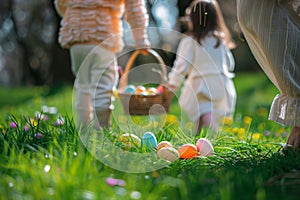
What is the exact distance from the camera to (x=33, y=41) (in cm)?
1249

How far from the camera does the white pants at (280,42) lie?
2.28 m

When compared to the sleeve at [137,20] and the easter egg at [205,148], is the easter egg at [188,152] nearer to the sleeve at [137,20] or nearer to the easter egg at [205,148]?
the easter egg at [205,148]

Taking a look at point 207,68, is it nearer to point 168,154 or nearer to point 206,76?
point 206,76

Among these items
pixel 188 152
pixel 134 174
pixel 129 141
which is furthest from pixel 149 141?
pixel 134 174

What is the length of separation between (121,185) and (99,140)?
2.42ft

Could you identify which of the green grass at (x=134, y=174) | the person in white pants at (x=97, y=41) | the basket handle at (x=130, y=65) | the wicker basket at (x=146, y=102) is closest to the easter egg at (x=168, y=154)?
the green grass at (x=134, y=174)

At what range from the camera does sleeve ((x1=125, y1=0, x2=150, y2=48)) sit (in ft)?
10.8

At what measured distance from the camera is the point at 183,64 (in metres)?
3.96

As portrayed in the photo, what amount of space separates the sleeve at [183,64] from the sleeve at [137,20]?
0.60 m

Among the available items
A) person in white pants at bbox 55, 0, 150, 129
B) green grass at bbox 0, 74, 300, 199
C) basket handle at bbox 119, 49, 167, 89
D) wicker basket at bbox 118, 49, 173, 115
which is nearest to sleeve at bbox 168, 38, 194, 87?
basket handle at bbox 119, 49, 167, 89

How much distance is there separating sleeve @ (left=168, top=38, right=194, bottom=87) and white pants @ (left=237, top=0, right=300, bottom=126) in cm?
150

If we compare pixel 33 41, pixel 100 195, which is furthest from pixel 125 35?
pixel 33 41

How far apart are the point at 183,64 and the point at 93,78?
0.91m

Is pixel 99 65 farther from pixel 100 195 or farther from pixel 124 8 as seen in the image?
pixel 100 195
